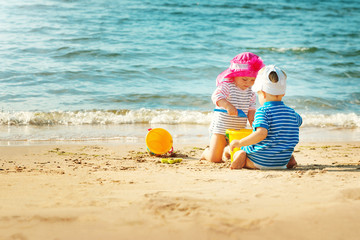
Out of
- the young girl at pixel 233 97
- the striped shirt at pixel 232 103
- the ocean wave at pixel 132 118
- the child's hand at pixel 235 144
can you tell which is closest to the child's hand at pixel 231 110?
the young girl at pixel 233 97

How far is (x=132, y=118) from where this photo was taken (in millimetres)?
7543

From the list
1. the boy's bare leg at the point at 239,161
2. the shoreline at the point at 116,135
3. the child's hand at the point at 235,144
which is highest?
the child's hand at the point at 235,144

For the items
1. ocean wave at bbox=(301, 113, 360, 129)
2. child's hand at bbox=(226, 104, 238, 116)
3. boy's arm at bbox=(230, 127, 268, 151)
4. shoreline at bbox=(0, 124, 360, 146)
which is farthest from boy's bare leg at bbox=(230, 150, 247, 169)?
ocean wave at bbox=(301, 113, 360, 129)

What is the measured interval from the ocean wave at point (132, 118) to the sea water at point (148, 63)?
2 centimetres

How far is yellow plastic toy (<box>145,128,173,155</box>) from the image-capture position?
16.0 ft

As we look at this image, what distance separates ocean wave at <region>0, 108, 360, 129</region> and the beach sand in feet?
10.5

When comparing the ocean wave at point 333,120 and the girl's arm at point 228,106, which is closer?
the girl's arm at point 228,106

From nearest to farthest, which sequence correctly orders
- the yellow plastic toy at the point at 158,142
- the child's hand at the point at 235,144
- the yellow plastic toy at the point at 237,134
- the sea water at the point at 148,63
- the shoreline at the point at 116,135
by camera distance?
the child's hand at the point at 235,144 < the yellow plastic toy at the point at 237,134 < the yellow plastic toy at the point at 158,142 < the shoreline at the point at 116,135 < the sea water at the point at 148,63

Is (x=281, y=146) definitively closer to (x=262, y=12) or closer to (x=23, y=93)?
(x=23, y=93)

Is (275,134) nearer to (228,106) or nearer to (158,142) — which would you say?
(228,106)

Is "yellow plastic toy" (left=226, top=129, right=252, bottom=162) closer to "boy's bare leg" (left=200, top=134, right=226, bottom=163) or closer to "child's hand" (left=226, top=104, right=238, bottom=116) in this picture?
"child's hand" (left=226, top=104, right=238, bottom=116)

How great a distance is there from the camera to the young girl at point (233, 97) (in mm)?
4242

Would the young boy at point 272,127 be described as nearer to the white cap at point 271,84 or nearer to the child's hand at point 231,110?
the white cap at point 271,84

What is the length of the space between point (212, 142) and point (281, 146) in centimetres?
93
